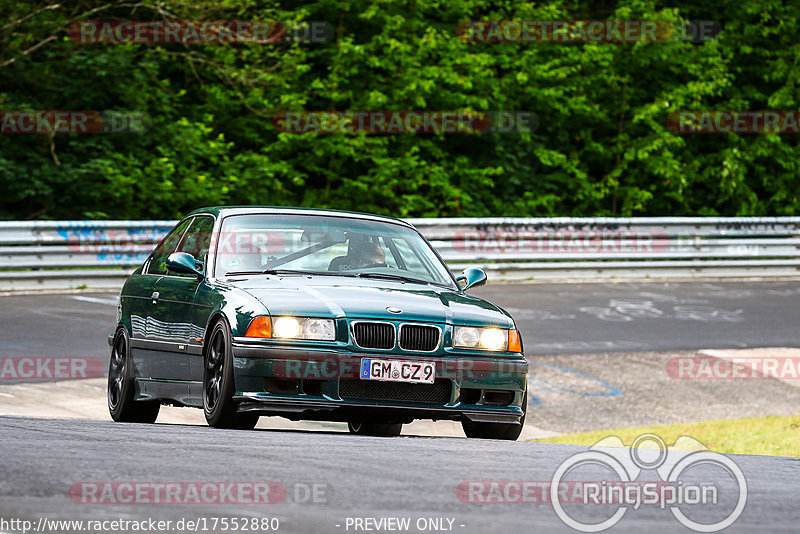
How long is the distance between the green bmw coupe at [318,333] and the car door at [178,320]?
0.01 meters

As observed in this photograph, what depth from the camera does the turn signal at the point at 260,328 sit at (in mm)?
7484

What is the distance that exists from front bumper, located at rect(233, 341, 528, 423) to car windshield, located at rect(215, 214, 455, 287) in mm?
1044

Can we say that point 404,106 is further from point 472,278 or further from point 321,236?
point 321,236

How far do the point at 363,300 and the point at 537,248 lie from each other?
1478 cm

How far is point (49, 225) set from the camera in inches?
743

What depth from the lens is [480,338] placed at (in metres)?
7.87

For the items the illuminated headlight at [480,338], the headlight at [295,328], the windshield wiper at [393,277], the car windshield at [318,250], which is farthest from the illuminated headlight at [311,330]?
the windshield wiper at [393,277]

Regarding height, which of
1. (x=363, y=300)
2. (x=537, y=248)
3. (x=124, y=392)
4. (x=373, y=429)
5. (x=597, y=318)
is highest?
(x=363, y=300)

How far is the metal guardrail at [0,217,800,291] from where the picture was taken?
1875 centimetres

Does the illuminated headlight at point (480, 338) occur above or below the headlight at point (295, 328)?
below

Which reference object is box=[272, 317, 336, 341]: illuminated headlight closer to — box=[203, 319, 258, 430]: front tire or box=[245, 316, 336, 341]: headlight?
box=[245, 316, 336, 341]: headlight

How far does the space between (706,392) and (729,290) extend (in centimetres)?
818

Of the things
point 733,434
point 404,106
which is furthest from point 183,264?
point 404,106

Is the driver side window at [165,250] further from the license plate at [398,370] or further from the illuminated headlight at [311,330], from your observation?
the license plate at [398,370]
